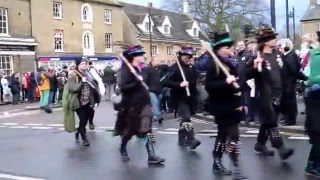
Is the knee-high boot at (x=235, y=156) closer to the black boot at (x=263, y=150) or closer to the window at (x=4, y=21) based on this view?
the black boot at (x=263, y=150)

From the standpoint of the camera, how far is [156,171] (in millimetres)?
7883

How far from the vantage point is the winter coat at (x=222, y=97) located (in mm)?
7074

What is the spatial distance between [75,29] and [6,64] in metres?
9.16

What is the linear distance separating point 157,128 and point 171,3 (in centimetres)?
5665

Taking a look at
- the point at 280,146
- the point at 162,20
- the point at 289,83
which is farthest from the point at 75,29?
the point at 280,146

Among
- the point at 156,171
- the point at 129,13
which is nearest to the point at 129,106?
the point at 156,171

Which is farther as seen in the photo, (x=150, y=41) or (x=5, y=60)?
(x=150, y=41)

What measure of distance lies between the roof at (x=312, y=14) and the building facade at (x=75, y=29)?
145 ft

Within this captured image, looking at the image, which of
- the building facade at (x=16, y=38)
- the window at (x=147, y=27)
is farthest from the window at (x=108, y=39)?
the building facade at (x=16, y=38)

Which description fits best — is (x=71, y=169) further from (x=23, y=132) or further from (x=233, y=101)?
(x=23, y=132)

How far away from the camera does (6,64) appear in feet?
126

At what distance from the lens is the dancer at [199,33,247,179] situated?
7078 mm

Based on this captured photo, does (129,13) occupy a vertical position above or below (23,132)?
above

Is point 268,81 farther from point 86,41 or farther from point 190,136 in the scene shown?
point 86,41
